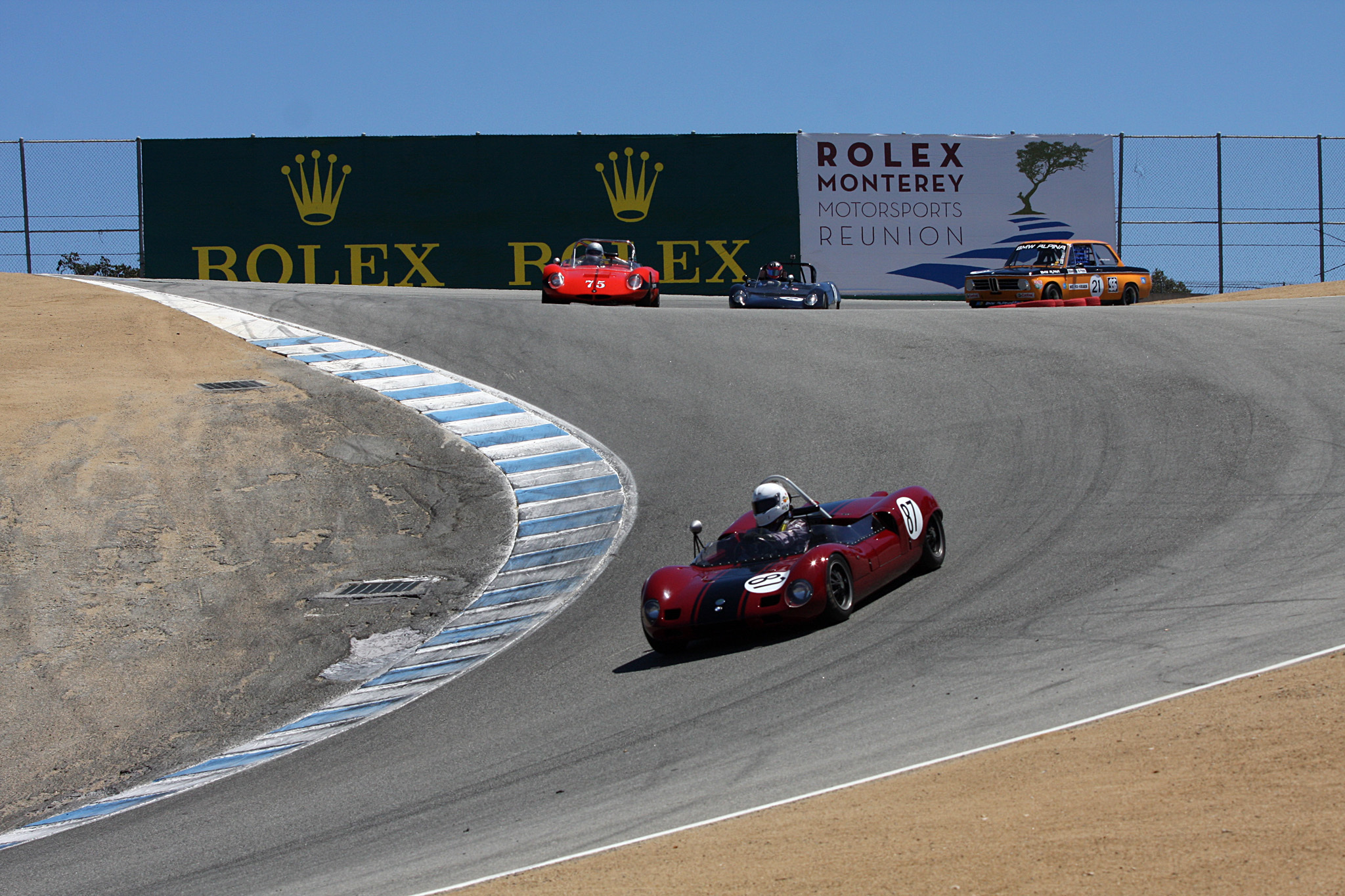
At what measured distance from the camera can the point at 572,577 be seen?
36.9ft

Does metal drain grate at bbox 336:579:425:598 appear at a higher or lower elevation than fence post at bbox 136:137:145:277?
lower

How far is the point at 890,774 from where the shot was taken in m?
5.84

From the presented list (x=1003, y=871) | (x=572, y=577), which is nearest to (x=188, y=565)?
(x=572, y=577)

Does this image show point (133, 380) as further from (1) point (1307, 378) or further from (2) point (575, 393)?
(1) point (1307, 378)

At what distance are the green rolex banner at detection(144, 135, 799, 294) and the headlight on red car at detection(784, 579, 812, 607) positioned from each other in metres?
23.1

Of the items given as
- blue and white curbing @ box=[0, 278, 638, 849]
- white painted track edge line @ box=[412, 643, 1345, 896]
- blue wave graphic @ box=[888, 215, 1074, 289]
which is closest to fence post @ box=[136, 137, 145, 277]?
blue and white curbing @ box=[0, 278, 638, 849]

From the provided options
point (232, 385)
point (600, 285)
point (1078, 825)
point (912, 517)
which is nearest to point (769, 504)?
point (912, 517)

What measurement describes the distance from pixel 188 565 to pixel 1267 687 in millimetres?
9057

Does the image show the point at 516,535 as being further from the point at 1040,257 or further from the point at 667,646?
the point at 1040,257

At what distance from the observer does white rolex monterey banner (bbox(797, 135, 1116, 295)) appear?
103ft

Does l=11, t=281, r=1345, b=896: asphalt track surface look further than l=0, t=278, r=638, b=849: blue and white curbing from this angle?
No

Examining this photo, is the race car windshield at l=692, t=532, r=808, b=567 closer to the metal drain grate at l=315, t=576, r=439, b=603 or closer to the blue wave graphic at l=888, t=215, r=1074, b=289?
the metal drain grate at l=315, t=576, r=439, b=603

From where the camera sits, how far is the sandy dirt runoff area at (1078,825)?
4309 millimetres

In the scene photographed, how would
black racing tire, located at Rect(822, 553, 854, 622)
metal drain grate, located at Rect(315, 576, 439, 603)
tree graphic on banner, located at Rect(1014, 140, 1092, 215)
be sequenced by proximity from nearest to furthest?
1. black racing tire, located at Rect(822, 553, 854, 622)
2. metal drain grate, located at Rect(315, 576, 439, 603)
3. tree graphic on banner, located at Rect(1014, 140, 1092, 215)
